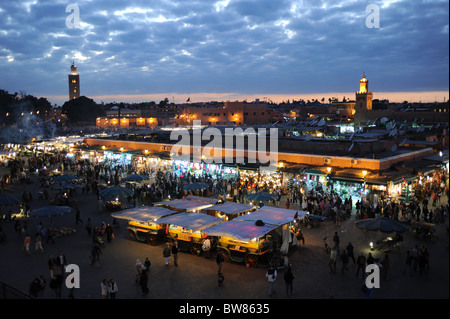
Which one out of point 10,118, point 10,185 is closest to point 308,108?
point 10,118

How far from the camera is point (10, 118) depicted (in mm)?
98562

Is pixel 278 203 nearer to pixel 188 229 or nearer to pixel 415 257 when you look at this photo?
pixel 188 229

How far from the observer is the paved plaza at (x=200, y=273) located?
10.2 m

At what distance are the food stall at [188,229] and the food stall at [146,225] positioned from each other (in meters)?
0.29

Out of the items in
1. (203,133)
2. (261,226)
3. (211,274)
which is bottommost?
(211,274)

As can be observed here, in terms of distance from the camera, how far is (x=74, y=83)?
14712 cm

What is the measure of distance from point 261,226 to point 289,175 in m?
11.0

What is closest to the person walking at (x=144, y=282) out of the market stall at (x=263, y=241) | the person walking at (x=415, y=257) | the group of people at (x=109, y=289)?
the group of people at (x=109, y=289)

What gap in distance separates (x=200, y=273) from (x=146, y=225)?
4018 mm

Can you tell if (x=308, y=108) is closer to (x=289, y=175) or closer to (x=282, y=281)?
(x=289, y=175)
